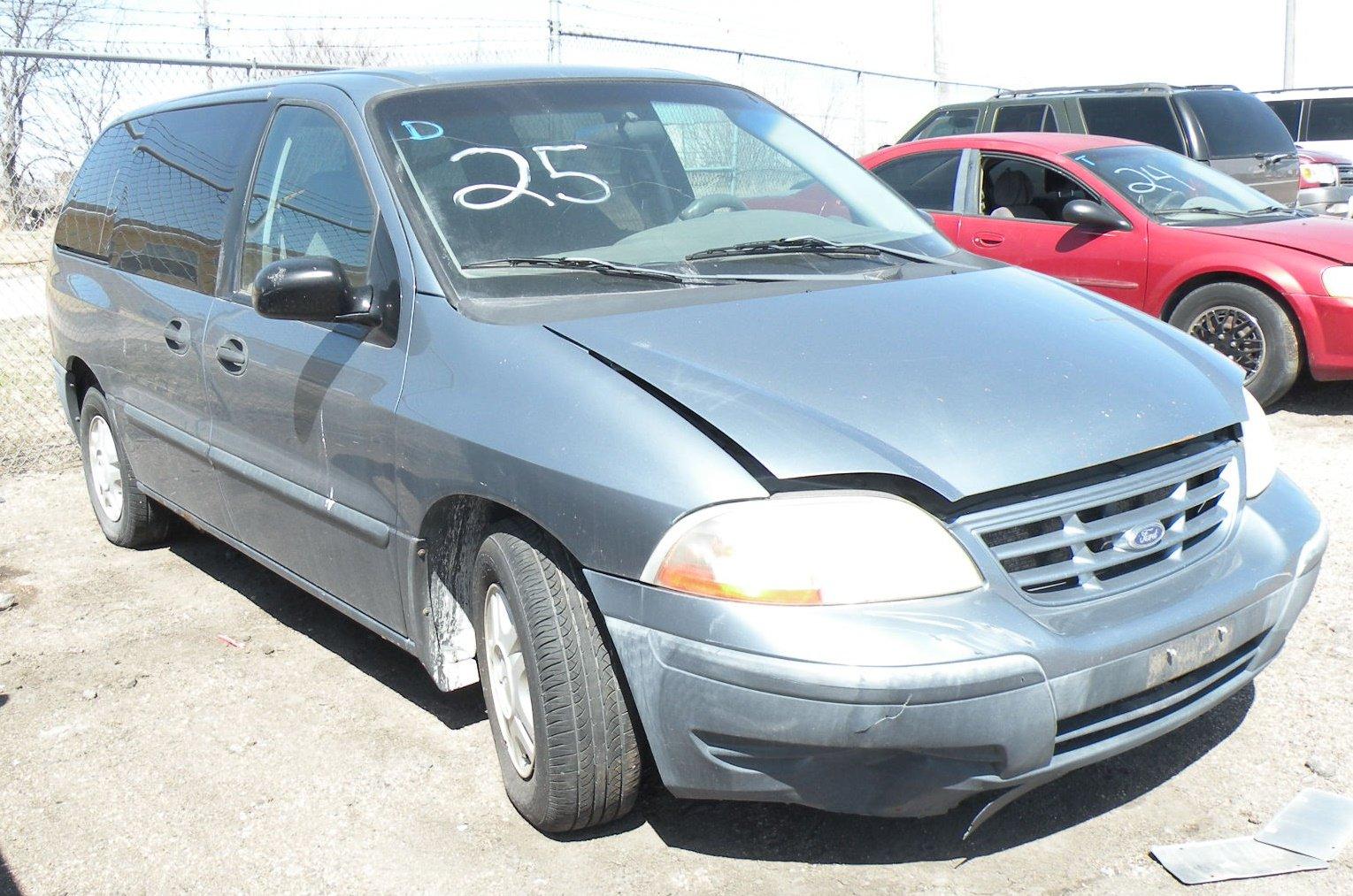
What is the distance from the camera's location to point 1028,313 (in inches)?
127

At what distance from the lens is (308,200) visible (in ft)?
12.6

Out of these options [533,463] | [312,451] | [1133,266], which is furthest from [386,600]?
[1133,266]

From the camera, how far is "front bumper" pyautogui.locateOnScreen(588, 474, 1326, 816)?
7.88ft

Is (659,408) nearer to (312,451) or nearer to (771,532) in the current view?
(771,532)

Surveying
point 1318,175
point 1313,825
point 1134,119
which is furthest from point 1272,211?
Answer: point 1318,175

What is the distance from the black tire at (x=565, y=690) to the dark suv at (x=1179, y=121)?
907cm

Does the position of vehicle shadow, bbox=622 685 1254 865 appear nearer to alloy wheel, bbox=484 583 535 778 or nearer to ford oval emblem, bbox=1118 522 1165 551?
alloy wheel, bbox=484 583 535 778

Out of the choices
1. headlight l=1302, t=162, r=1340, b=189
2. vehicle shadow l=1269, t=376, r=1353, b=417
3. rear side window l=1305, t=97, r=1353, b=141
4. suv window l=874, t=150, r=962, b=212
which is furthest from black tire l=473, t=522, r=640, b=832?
rear side window l=1305, t=97, r=1353, b=141

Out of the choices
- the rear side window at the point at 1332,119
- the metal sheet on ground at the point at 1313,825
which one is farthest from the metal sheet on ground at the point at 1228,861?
the rear side window at the point at 1332,119

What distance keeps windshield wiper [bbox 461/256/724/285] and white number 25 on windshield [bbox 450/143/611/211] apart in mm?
210

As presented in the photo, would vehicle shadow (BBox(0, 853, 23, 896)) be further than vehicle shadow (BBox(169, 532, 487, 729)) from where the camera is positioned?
No

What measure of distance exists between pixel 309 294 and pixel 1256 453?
2.34 m

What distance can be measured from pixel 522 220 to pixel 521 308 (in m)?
0.41

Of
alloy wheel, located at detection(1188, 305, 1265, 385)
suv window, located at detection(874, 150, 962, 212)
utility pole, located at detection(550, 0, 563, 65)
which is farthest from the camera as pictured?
utility pole, located at detection(550, 0, 563, 65)
